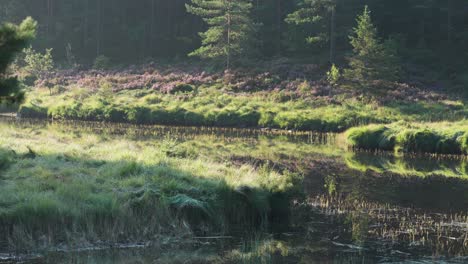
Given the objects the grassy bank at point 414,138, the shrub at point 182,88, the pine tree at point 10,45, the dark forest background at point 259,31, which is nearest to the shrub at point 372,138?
the grassy bank at point 414,138

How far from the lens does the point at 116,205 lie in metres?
12.8

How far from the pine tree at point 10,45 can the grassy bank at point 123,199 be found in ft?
8.07

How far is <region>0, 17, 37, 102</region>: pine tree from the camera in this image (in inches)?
434

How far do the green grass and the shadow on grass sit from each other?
25.9 meters

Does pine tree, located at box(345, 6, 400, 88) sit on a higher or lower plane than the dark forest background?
lower

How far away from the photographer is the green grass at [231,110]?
41.1m

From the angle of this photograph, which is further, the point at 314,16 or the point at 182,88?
the point at 314,16

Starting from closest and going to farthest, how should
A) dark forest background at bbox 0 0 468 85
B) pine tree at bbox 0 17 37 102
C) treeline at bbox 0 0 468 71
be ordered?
pine tree at bbox 0 17 37 102
treeline at bbox 0 0 468 71
dark forest background at bbox 0 0 468 85

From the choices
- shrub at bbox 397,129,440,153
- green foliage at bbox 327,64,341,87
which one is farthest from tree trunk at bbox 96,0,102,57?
shrub at bbox 397,129,440,153

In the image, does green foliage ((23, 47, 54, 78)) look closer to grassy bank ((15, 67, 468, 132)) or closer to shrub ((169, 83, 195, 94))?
grassy bank ((15, 67, 468, 132))

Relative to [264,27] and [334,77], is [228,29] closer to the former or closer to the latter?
[264,27]

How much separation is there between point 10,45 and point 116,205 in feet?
12.9

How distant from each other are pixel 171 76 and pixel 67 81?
36.6 feet

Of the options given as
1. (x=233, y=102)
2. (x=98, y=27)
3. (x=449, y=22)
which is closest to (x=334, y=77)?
(x=233, y=102)
